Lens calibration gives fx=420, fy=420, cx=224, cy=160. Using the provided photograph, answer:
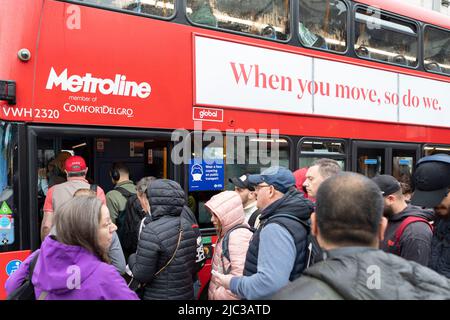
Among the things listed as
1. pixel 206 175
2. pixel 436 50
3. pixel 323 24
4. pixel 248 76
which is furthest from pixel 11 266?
pixel 436 50

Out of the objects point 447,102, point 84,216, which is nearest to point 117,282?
point 84,216

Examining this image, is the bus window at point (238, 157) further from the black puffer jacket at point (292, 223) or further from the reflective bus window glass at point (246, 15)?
the black puffer jacket at point (292, 223)

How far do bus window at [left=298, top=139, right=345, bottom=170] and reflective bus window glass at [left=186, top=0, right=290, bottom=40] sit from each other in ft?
4.37

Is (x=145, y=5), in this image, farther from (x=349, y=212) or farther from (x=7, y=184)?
(x=349, y=212)

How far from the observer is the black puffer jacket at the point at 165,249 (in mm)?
2865

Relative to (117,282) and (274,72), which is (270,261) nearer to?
(117,282)

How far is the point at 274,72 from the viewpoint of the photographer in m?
4.93

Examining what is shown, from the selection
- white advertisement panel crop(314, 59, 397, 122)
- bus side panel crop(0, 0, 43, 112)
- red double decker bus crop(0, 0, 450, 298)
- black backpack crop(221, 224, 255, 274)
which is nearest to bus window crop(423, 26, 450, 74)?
red double decker bus crop(0, 0, 450, 298)

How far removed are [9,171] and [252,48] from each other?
9.27 feet

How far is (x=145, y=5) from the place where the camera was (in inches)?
159

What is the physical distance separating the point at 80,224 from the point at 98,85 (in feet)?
6.72

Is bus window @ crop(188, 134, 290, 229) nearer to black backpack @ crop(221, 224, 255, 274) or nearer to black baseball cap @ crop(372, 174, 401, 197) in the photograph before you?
black backpack @ crop(221, 224, 255, 274)

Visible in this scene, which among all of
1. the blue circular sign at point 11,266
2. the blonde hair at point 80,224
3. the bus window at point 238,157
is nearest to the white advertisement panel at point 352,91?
the bus window at point 238,157

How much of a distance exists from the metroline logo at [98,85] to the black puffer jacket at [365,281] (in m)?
2.88
